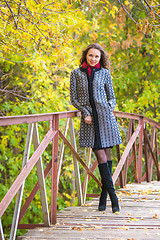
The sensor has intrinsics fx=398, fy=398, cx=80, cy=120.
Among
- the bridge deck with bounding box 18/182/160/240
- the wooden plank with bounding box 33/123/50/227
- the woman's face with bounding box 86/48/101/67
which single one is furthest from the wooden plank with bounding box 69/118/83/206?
the wooden plank with bounding box 33/123/50/227

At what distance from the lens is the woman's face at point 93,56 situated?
12.3 feet

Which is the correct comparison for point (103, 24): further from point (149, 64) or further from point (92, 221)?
point (92, 221)

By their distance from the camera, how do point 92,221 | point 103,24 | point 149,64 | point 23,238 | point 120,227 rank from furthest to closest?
1. point 149,64
2. point 103,24
3. point 92,221
4. point 120,227
5. point 23,238

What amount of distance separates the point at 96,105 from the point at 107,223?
107 centimetres

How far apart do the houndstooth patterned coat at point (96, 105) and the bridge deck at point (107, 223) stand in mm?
682

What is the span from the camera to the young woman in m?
3.71

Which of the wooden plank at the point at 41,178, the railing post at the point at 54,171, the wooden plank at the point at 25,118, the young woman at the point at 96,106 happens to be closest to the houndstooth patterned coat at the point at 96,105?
the young woman at the point at 96,106

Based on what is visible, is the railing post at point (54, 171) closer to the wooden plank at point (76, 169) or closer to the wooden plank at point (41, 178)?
the wooden plank at point (41, 178)

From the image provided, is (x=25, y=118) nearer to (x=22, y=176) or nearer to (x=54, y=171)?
(x=22, y=176)

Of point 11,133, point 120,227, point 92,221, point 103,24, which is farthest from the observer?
point 103,24

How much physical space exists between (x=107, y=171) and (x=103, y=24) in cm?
747

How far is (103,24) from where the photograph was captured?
417 inches

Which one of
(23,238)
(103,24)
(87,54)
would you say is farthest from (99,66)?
(103,24)

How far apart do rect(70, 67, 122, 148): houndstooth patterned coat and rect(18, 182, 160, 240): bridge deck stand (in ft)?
2.24
